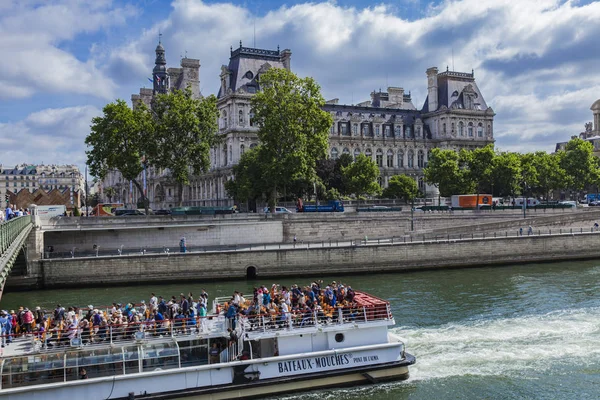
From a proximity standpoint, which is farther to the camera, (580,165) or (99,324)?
(580,165)

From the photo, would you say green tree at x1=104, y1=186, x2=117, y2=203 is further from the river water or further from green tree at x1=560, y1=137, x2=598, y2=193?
the river water

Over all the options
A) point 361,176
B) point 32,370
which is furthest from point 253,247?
point 32,370

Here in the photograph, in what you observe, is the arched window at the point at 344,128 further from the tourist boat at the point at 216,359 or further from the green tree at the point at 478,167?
the tourist boat at the point at 216,359

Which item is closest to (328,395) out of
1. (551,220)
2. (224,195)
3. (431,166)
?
(551,220)

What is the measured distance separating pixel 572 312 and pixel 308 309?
15496mm

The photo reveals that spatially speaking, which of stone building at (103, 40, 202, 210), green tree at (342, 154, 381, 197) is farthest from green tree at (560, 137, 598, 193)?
stone building at (103, 40, 202, 210)

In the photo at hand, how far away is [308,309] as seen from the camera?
69.2ft

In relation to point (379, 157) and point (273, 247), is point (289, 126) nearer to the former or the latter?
point (273, 247)

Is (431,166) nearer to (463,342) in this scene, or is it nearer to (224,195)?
(224,195)

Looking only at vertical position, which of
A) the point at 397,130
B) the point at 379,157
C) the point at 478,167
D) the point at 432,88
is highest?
the point at 432,88

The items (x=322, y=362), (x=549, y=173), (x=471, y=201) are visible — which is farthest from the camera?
(x=549, y=173)

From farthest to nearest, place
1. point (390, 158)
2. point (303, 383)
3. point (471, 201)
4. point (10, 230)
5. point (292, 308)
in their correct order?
1. point (390, 158)
2. point (471, 201)
3. point (10, 230)
4. point (292, 308)
5. point (303, 383)

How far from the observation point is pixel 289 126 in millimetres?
57250

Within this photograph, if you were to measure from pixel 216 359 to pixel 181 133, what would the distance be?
3782 centimetres
